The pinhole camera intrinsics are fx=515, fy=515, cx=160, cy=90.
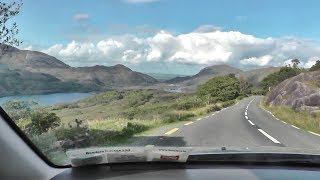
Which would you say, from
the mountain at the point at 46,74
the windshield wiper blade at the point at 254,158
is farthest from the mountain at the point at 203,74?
the windshield wiper blade at the point at 254,158

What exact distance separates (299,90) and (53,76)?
405 centimetres

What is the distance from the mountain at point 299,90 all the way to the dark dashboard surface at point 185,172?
4.03 m

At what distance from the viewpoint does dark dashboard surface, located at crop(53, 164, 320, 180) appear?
7.98 feet

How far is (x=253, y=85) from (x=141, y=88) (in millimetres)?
3057

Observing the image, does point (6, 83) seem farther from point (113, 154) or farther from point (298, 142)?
point (298, 142)

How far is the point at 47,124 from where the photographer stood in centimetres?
388

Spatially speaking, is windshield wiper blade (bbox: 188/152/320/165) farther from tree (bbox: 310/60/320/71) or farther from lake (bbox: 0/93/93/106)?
tree (bbox: 310/60/320/71)

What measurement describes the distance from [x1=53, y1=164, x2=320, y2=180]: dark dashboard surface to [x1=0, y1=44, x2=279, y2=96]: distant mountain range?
1157 millimetres

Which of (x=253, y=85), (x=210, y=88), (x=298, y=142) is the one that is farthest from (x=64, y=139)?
(x=298, y=142)

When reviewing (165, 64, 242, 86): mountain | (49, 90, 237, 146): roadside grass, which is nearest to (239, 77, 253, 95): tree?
(49, 90, 237, 146): roadside grass

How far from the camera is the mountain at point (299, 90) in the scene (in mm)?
6438

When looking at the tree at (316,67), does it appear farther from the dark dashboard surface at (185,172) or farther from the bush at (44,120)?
the dark dashboard surface at (185,172)

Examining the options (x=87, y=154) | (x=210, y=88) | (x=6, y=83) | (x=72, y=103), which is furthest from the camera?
(x=210, y=88)

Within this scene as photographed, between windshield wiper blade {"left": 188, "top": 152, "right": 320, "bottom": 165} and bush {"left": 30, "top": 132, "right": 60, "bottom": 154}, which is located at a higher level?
bush {"left": 30, "top": 132, "right": 60, "bottom": 154}
